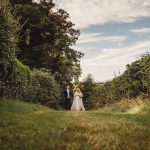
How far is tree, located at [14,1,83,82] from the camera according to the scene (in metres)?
42.6

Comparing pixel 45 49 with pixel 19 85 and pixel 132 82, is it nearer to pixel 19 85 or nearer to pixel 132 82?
pixel 132 82

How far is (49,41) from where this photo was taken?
46.1 metres

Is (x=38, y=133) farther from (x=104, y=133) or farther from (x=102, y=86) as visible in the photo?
(x=102, y=86)

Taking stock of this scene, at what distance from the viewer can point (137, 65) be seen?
→ 33.8 metres

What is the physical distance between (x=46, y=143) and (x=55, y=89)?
1154 inches

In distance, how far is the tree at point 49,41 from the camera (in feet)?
140

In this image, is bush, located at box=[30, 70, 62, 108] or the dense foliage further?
bush, located at box=[30, 70, 62, 108]

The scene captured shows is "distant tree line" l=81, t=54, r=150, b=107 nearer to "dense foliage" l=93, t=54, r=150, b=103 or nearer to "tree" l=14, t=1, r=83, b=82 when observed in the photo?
"dense foliage" l=93, t=54, r=150, b=103

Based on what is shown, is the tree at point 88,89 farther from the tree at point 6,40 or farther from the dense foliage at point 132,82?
the tree at point 6,40

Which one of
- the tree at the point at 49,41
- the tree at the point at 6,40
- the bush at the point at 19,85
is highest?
the tree at the point at 49,41

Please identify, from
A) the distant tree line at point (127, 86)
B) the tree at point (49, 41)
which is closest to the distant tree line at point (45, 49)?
the tree at point (49, 41)

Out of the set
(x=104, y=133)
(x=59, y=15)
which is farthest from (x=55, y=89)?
(x=104, y=133)

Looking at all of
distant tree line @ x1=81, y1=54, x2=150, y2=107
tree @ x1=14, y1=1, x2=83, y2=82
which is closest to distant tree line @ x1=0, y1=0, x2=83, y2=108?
tree @ x1=14, y1=1, x2=83, y2=82

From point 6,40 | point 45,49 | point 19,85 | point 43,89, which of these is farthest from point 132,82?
point 6,40
